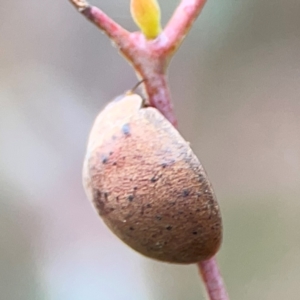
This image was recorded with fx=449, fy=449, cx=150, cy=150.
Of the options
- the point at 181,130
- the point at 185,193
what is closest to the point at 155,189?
the point at 185,193

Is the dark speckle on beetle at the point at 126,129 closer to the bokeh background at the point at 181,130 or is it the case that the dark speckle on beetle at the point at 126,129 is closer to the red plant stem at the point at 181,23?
the red plant stem at the point at 181,23

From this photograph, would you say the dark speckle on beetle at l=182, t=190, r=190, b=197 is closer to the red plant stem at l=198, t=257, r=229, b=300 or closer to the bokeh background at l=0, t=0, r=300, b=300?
the red plant stem at l=198, t=257, r=229, b=300

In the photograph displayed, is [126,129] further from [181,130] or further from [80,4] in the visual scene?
[181,130]

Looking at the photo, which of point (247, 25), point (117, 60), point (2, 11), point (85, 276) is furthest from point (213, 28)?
point (85, 276)

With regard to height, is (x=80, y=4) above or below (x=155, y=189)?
above

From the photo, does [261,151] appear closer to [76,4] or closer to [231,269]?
[231,269]
